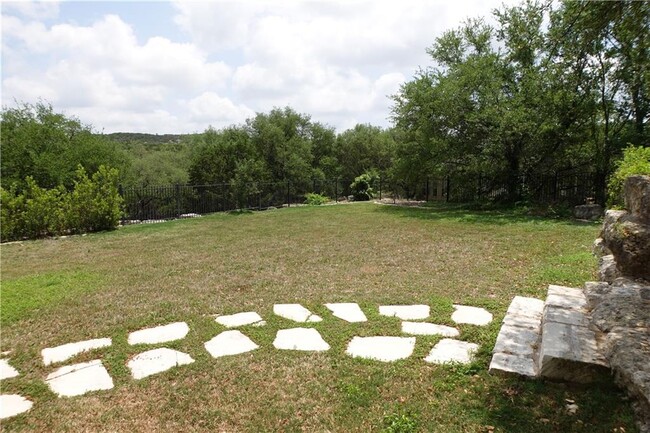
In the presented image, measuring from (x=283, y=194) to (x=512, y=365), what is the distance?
16.6 meters

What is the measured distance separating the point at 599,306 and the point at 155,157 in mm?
31114

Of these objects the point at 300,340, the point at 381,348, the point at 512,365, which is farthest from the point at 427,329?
the point at 300,340

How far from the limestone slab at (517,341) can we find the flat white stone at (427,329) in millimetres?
433

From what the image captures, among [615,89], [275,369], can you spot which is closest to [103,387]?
[275,369]

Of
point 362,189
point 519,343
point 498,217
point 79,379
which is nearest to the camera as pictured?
point 79,379

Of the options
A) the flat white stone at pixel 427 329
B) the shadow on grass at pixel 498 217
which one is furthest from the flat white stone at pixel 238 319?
the shadow on grass at pixel 498 217

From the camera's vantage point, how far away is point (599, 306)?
9.93 feet

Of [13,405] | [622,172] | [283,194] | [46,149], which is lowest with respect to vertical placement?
[13,405]

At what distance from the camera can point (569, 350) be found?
246 centimetres

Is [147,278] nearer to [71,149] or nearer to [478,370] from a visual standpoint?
[478,370]

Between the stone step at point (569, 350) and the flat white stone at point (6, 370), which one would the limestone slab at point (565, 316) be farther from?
the flat white stone at point (6, 370)

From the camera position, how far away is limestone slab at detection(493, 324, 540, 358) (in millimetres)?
2814

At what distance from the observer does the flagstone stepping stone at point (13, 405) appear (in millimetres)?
2429

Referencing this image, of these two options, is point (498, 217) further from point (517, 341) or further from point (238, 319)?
point (238, 319)
